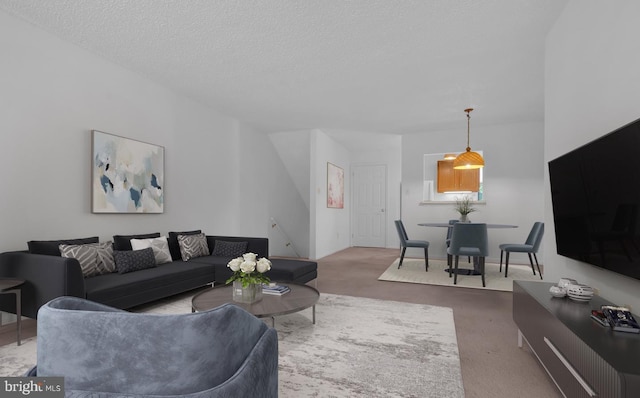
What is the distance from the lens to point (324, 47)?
3311 mm

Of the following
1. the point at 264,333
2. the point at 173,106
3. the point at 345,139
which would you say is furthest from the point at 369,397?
the point at 345,139

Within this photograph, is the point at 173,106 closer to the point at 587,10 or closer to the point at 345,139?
the point at 345,139

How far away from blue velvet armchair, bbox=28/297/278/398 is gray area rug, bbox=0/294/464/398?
44.3 inches

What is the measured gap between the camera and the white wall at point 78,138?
2906 mm

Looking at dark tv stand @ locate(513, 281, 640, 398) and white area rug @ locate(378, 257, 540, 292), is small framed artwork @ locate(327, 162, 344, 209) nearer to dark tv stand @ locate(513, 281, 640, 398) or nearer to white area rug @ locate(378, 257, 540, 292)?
white area rug @ locate(378, 257, 540, 292)

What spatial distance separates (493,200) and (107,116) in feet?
21.3

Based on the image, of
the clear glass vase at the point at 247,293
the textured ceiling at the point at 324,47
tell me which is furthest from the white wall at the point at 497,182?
the clear glass vase at the point at 247,293

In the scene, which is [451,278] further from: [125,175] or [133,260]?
[125,175]

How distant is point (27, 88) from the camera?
2.99 m

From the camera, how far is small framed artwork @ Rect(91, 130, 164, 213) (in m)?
3.59

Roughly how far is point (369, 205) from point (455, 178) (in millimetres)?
2769

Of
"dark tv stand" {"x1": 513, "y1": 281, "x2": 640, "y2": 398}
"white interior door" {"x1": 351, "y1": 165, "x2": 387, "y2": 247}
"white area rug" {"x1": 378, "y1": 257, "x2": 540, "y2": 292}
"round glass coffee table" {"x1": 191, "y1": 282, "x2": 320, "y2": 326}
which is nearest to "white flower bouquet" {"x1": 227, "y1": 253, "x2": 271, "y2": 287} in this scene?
"round glass coffee table" {"x1": 191, "y1": 282, "x2": 320, "y2": 326}

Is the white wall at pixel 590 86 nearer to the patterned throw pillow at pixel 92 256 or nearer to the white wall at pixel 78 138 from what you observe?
the patterned throw pillow at pixel 92 256

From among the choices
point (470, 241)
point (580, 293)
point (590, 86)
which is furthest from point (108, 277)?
point (470, 241)
